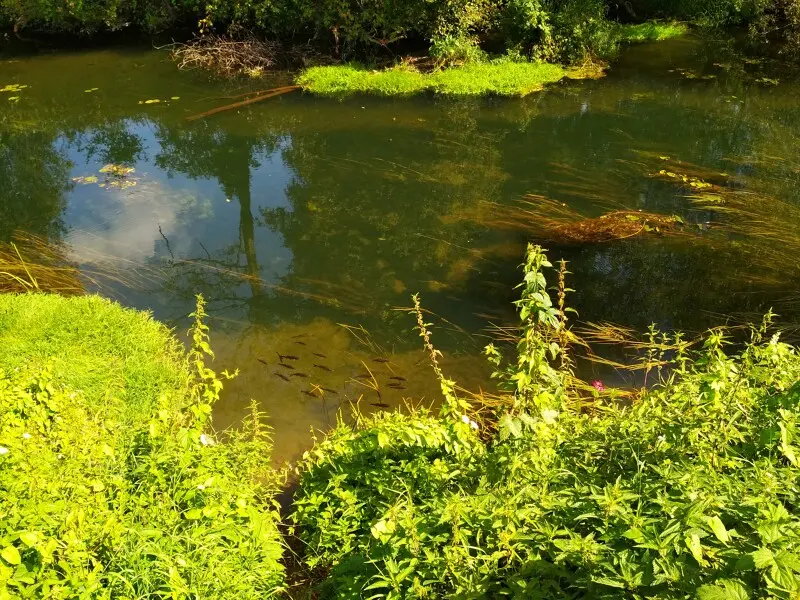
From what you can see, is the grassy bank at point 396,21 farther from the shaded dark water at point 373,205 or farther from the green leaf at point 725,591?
the green leaf at point 725,591

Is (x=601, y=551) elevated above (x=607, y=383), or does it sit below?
above

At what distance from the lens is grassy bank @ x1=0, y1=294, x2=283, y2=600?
2.54 meters

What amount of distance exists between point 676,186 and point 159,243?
7.13 meters

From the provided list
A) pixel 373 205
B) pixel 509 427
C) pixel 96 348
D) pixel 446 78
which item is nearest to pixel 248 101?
pixel 446 78

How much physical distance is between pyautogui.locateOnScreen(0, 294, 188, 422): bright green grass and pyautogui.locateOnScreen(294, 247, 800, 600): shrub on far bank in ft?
6.07

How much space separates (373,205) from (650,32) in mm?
12974

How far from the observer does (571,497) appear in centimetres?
261

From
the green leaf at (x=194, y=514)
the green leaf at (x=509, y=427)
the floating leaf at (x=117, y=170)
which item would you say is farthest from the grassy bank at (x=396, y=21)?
the green leaf at (x=194, y=514)

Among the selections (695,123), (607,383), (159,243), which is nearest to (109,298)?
(159,243)

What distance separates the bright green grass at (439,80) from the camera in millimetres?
12760

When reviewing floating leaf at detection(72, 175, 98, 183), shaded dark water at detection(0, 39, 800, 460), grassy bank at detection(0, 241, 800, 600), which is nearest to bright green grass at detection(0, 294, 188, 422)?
shaded dark water at detection(0, 39, 800, 460)

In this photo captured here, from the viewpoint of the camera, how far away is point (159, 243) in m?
7.71

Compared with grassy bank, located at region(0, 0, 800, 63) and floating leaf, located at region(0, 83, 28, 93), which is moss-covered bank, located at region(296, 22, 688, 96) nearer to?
grassy bank, located at region(0, 0, 800, 63)

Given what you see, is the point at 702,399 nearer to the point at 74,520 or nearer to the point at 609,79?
the point at 74,520
